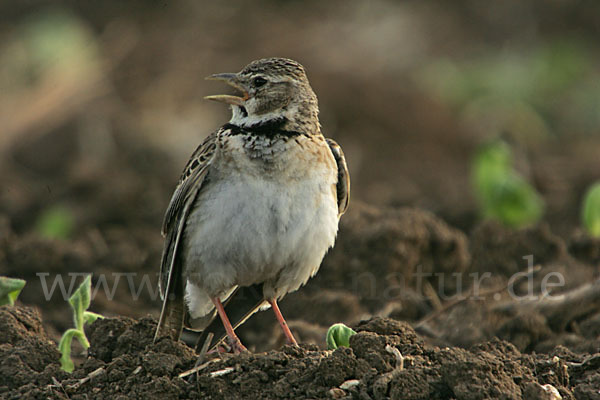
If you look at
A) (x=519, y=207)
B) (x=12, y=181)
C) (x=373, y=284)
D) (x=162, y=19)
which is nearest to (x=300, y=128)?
(x=373, y=284)

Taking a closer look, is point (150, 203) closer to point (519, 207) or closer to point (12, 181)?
point (12, 181)

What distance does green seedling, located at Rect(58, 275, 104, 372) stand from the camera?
518 cm

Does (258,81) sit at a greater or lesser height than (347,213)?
greater

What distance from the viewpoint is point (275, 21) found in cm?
1606

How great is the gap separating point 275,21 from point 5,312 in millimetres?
11303

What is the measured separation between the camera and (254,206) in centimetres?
536

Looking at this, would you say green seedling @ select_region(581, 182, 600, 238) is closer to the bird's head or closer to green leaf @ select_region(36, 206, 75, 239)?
the bird's head

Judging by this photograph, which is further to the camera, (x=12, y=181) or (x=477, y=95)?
(x=477, y=95)

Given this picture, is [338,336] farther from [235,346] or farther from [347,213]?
[347,213]

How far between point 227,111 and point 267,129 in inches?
270

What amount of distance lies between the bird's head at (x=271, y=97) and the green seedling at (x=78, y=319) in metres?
1.41

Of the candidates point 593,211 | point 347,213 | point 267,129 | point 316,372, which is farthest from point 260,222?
point 593,211

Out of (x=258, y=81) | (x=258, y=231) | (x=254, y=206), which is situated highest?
(x=258, y=81)

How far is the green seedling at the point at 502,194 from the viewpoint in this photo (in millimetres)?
8125
